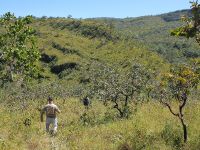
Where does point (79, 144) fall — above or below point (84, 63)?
above

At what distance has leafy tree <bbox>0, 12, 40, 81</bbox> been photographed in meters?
21.2

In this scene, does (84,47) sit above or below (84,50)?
above

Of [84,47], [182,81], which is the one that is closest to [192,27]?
[182,81]

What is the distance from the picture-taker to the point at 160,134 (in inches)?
591

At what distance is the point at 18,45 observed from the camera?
21.5 m

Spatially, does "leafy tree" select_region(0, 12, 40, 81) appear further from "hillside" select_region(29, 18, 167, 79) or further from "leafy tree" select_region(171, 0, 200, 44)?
"hillside" select_region(29, 18, 167, 79)

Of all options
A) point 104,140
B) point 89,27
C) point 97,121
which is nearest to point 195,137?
point 104,140

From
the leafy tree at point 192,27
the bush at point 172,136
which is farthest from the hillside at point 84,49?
the leafy tree at point 192,27

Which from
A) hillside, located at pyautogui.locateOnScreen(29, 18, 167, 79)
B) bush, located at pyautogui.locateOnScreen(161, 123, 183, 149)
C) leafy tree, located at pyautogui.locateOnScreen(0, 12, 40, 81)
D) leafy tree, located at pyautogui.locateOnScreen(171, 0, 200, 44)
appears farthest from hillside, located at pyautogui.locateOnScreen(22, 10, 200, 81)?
leafy tree, located at pyautogui.locateOnScreen(171, 0, 200, 44)

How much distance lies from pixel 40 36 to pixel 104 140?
153114 mm

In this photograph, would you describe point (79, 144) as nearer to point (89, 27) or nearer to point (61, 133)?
point (61, 133)

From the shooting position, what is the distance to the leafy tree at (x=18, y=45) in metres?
21.2

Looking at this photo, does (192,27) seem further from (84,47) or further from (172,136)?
(84,47)

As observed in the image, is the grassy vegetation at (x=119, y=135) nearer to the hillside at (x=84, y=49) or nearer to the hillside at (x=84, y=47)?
the hillside at (x=84, y=49)
